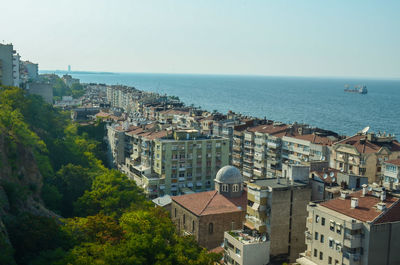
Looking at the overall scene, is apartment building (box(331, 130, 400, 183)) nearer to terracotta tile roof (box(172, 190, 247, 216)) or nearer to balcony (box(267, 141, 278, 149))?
balcony (box(267, 141, 278, 149))

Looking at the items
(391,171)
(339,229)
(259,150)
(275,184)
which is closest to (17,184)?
(275,184)

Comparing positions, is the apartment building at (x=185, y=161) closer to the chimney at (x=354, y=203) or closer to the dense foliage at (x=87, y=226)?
the dense foliage at (x=87, y=226)

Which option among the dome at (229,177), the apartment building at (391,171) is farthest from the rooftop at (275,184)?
the apartment building at (391,171)

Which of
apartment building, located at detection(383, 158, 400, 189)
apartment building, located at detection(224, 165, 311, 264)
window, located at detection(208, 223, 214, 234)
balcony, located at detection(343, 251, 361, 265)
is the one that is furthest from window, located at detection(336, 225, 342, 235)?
apartment building, located at detection(383, 158, 400, 189)

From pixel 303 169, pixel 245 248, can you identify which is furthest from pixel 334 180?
pixel 245 248

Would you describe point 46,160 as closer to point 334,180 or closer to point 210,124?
point 334,180

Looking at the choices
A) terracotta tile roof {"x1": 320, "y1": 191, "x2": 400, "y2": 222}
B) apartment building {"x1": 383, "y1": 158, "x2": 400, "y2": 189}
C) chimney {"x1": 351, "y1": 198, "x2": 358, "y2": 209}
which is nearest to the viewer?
terracotta tile roof {"x1": 320, "y1": 191, "x2": 400, "y2": 222}
